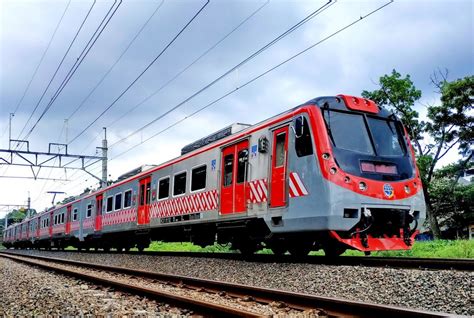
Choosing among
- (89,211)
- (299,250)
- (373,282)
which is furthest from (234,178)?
(89,211)

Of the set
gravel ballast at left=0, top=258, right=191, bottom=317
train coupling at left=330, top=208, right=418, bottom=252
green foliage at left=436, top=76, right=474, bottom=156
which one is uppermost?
green foliage at left=436, top=76, right=474, bottom=156

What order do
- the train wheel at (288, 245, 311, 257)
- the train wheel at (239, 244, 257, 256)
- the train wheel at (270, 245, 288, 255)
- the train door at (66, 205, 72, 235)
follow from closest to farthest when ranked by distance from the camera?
the train wheel at (288, 245, 311, 257) < the train wheel at (270, 245, 288, 255) < the train wheel at (239, 244, 257, 256) < the train door at (66, 205, 72, 235)

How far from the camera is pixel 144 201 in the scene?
1703cm

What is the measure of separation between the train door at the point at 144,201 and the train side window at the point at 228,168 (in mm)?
5737

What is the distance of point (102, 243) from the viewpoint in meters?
23.7

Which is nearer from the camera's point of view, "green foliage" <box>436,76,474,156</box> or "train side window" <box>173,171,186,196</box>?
"train side window" <box>173,171,186,196</box>

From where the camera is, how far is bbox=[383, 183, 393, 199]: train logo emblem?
8787mm

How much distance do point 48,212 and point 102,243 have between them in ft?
41.5

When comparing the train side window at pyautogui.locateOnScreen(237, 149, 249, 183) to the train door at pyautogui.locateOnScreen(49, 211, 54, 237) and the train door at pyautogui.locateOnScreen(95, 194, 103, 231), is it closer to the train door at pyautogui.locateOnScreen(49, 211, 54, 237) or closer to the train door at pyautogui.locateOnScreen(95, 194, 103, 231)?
the train door at pyautogui.locateOnScreen(95, 194, 103, 231)

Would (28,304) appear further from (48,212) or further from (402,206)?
(48,212)

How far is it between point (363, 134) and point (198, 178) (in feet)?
17.1

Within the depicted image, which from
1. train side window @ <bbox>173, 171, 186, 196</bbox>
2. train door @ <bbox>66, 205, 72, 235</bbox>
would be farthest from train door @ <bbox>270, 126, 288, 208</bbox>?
train door @ <bbox>66, 205, 72, 235</bbox>

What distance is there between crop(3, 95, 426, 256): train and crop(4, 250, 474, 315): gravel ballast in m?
0.99

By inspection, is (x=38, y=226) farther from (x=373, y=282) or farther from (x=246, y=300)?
(x=373, y=282)
